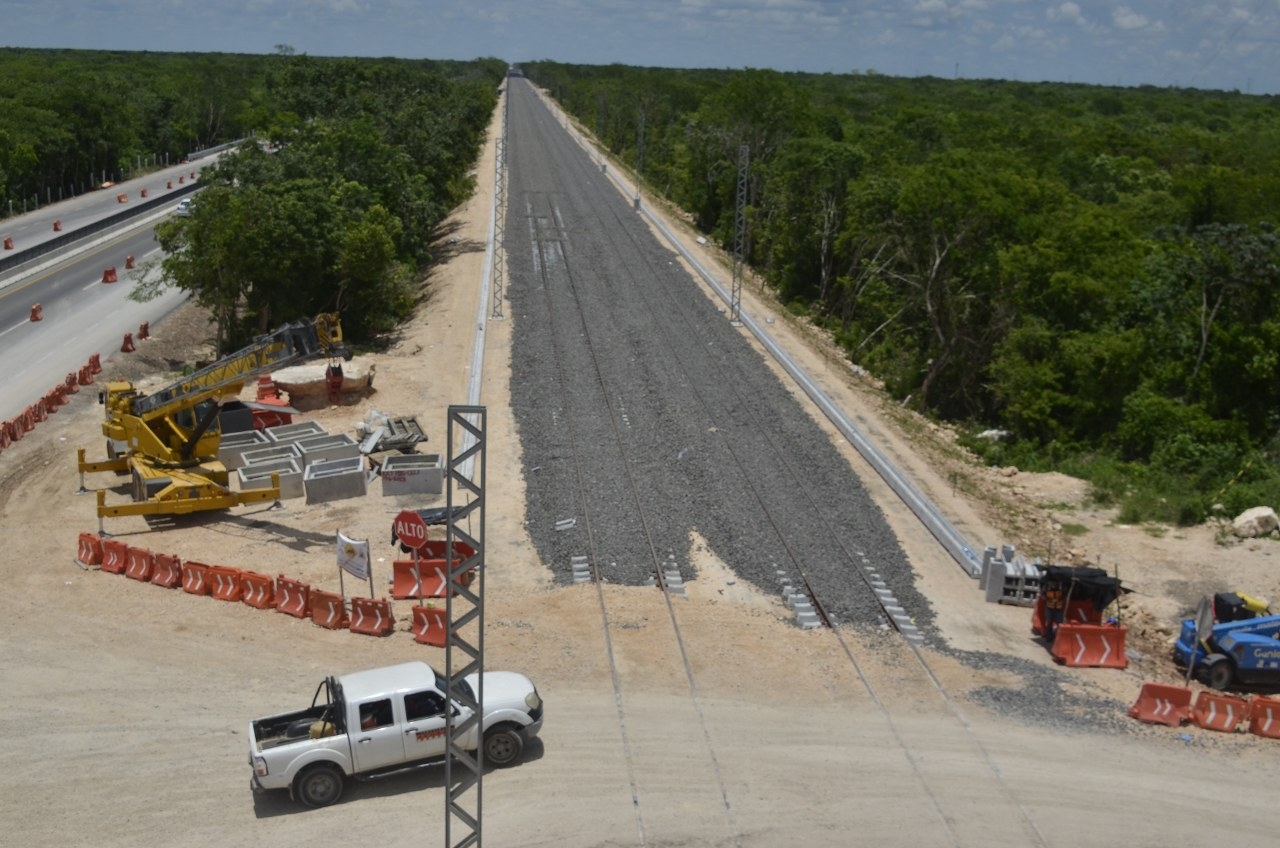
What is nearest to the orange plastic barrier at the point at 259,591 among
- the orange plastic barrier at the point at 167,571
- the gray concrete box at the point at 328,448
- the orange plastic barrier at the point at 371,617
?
the orange plastic barrier at the point at 167,571

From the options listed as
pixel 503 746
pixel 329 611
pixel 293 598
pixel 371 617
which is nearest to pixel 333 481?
pixel 293 598

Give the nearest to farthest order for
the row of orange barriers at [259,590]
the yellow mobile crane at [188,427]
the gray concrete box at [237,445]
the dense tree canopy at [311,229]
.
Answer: the row of orange barriers at [259,590]
the yellow mobile crane at [188,427]
the gray concrete box at [237,445]
the dense tree canopy at [311,229]

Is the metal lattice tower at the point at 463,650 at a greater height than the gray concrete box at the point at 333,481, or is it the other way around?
the metal lattice tower at the point at 463,650

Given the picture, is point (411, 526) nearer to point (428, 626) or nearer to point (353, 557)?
point (428, 626)

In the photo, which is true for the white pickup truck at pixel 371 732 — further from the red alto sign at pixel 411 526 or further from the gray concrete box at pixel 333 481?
the gray concrete box at pixel 333 481

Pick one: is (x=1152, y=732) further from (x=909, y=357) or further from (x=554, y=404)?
(x=909, y=357)

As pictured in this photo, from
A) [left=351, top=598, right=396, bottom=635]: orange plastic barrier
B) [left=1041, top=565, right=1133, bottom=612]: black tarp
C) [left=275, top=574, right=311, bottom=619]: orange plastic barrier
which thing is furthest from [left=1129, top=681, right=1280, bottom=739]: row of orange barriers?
[left=275, top=574, right=311, bottom=619]: orange plastic barrier
